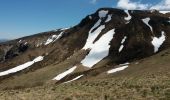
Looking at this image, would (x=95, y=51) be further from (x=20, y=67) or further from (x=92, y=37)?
(x=20, y=67)

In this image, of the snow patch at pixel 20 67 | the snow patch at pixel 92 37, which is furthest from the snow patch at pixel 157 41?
Answer: the snow patch at pixel 20 67

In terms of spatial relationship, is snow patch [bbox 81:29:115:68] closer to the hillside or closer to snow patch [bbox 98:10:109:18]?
the hillside

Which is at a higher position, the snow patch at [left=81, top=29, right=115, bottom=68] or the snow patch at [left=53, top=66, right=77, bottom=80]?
the snow patch at [left=81, top=29, right=115, bottom=68]

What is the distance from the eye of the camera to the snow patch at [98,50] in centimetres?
11340

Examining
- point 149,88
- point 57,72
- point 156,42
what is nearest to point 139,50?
point 156,42

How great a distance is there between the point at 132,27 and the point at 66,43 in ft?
104

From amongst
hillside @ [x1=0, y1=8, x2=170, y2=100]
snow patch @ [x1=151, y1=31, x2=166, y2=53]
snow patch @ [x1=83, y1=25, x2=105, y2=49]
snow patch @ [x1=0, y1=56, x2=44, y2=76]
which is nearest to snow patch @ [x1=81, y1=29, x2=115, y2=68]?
hillside @ [x1=0, y1=8, x2=170, y2=100]

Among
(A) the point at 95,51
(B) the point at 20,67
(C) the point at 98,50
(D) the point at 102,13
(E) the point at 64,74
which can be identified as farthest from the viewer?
(D) the point at 102,13

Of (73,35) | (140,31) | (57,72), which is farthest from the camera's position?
(73,35)

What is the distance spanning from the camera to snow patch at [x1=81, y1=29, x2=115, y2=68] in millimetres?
113400

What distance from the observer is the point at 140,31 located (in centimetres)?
13038

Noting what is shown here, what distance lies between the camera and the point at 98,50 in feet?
407

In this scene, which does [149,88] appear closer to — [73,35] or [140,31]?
[140,31]

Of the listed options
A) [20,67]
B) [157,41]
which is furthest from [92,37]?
[20,67]
